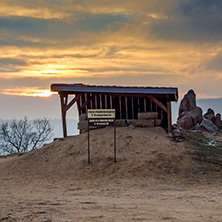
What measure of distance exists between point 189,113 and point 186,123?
244 centimetres

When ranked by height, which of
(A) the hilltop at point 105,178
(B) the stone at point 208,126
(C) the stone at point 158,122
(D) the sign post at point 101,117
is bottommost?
(A) the hilltop at point 105,178

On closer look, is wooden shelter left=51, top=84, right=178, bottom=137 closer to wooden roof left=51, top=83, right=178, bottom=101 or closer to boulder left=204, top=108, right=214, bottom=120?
wooden roof left=51, top=83, right=178, bottom=101

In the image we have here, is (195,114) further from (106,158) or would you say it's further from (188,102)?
(106,158)

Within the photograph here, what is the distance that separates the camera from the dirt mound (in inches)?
694

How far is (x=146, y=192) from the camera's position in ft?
46.4

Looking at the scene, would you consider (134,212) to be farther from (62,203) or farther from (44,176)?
(44,176)

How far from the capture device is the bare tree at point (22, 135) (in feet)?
141

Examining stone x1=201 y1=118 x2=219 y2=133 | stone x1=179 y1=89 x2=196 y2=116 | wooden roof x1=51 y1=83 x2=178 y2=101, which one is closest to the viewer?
wooden roof x1=51 y1=83 x2=178 y2=101

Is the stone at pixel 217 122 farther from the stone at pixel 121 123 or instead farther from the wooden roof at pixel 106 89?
the stone at pixel 121 123

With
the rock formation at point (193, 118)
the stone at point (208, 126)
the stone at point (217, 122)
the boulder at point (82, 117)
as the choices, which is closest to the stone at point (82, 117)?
the boulder at point (82, 117)

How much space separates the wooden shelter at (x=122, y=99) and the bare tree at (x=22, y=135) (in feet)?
64.9

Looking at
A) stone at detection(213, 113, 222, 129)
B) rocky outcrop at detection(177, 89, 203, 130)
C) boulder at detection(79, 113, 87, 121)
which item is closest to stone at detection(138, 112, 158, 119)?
boulder at detection(79, 113, 87, 121)

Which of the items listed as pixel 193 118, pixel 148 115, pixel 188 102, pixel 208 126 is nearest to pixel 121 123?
pixel 148 115

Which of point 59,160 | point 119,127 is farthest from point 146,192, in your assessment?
point 119,127
